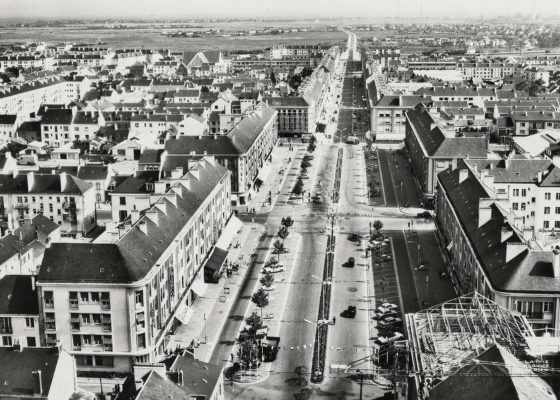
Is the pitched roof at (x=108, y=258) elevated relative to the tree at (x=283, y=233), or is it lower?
elevated

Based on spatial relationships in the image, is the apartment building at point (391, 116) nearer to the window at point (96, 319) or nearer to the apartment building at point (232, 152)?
the apartment building at point (232, 152)

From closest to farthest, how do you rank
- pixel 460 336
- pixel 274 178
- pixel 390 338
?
pixel 460 336 → pixel 390 338 → pixel 274 178

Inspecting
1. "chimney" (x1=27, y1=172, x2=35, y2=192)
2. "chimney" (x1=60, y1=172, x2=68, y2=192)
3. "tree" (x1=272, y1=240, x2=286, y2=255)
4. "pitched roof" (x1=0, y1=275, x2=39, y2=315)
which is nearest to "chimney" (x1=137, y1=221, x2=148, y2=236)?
"pitched roof" (x1=0, y1=275, x2=39, y2=315)

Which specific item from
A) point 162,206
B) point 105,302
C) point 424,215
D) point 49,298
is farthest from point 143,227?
point 424,215

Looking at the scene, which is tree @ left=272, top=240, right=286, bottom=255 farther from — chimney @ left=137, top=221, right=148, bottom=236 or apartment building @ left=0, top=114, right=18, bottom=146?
apartment building @ left=0, top=114, right=18, bottom=146

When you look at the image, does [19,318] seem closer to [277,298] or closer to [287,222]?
[277,298]

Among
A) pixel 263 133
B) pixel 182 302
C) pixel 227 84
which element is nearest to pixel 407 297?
pixel 182 302

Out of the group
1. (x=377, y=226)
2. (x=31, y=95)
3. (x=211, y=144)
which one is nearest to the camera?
(x=377, y=226)

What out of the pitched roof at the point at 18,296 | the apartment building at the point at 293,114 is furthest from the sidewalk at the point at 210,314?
the apartment building at the point at 293,114
